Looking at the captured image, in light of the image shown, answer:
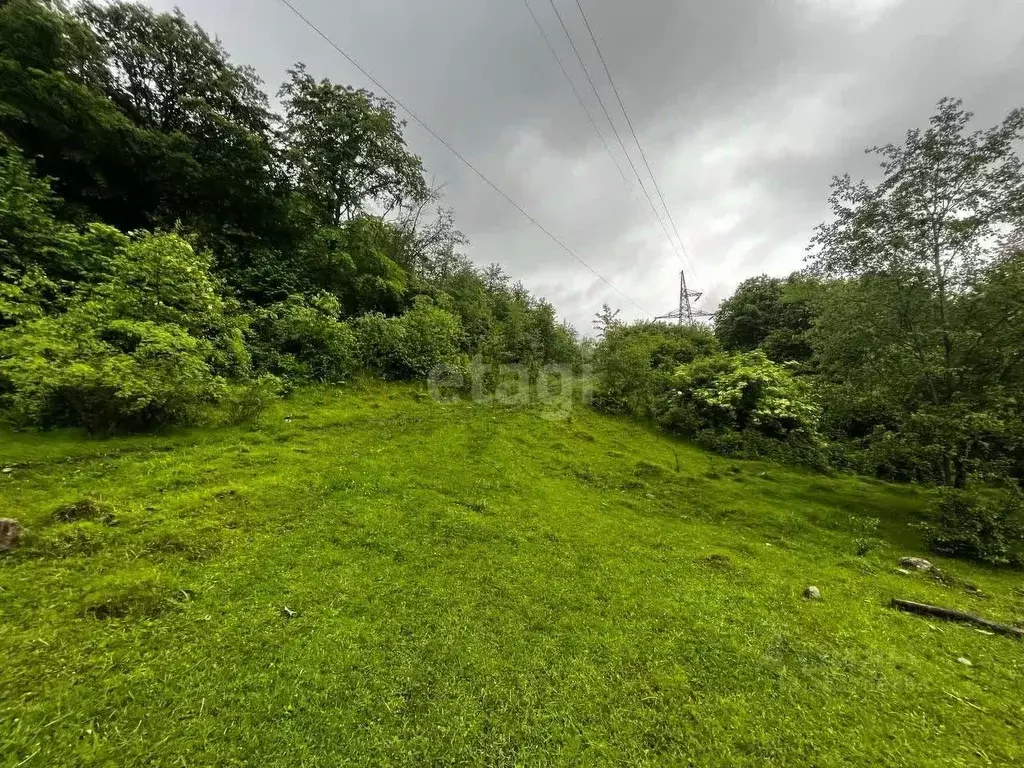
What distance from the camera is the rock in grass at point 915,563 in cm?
478

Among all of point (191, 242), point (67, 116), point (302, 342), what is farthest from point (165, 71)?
point (302, 342)

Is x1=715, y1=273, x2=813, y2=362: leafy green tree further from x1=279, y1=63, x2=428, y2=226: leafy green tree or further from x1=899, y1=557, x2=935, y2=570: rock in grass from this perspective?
x1=279, y1=63, x2=428, y2=226: leafy green tree

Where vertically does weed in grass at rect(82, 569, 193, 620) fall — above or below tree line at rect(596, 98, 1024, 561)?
below

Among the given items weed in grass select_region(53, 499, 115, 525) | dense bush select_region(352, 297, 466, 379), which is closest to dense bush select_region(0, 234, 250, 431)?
weed in grass select_region(53, 499, 115, 525)

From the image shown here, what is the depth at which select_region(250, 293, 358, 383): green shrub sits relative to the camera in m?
10.1

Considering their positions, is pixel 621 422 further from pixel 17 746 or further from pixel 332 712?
pixel 17 746

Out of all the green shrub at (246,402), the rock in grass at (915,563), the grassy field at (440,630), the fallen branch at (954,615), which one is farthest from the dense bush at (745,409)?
the green shrub at (246,402)

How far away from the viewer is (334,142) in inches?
581

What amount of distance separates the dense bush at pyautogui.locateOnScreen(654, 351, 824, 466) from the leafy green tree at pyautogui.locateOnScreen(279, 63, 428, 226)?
14.5 metres

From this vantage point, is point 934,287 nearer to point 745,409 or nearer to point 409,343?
point 745,409

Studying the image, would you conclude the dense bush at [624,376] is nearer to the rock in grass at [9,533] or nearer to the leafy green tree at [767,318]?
the leafy green tree at [767,318]

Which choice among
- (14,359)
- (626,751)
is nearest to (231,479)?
(14,359)

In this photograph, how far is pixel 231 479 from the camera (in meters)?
4.91

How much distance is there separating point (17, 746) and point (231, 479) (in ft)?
11.3
